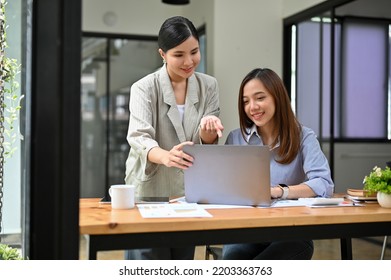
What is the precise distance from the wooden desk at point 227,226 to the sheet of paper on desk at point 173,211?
33 mm

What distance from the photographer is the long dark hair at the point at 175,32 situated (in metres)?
1.96

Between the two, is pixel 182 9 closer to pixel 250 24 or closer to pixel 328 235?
pixel 250 24

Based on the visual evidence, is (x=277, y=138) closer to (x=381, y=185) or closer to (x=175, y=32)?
(x=381, y=185)

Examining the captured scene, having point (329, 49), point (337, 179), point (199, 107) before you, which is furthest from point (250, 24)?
point (199, 107)

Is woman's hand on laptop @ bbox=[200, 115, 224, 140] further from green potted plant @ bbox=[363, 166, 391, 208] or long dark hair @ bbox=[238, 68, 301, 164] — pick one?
green potted plant @ bbox=[363, 166, 391, 208]

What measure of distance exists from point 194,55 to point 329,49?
2.96 metres

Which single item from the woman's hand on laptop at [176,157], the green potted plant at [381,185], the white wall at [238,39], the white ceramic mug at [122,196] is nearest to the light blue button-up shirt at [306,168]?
the green potted plant at [381,185]

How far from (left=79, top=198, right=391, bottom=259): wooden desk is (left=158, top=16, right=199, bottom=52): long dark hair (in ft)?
2.46

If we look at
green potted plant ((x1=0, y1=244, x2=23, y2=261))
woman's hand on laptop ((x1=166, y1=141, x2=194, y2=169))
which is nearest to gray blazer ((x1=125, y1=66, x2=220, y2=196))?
woman's hand on laptop ((x1=166, y1=141, x2=194, y2=169))

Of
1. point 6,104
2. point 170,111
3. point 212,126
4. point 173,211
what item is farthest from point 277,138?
point 6,104

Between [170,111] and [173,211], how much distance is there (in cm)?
68

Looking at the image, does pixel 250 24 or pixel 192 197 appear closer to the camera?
pixel 192 197

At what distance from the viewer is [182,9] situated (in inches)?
237
